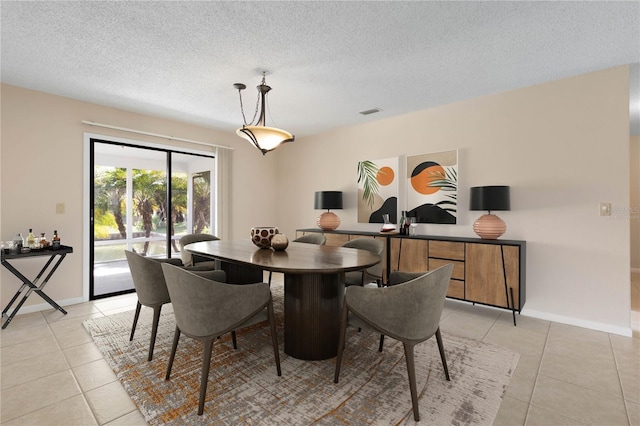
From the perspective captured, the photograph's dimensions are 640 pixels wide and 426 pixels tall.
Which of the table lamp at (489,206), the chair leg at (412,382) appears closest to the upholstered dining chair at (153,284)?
the chair leg at (412,382)

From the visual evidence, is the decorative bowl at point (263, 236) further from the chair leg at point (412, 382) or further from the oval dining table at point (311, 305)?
the chair leg at point (412, 382)

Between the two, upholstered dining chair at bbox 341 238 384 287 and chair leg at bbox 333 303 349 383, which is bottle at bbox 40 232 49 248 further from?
chair leg at bbox 333 303 349 383

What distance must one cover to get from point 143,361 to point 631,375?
3532 millimetres

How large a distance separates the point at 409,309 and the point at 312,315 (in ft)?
2.66

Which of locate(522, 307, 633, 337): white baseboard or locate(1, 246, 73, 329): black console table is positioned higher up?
locate(1, 246, 73, 329): black console table

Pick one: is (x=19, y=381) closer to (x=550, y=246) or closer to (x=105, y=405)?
(x=105, y=405)

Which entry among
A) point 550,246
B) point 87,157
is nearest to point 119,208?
point 87,157

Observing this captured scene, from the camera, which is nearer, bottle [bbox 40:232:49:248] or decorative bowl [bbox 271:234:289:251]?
decorative bowl [bbox 271:234:289:251]

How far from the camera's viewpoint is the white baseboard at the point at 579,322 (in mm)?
2855

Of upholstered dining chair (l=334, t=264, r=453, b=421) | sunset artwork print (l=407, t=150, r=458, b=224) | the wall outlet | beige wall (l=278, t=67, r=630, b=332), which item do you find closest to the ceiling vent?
beige wall (l=278, t=67, r=630, b=332)

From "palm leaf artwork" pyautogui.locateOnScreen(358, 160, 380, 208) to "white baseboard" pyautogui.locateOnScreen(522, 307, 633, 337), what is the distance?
2.37 meters

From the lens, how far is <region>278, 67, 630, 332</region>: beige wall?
2.91 meters

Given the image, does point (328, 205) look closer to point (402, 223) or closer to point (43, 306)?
Answer: point (402, 223)

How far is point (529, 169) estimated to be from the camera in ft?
11.0
